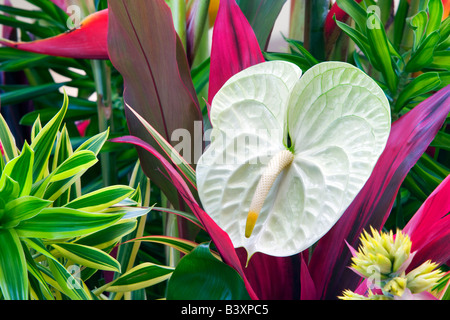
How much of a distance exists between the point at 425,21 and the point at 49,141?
27cm

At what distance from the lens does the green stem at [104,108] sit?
379mm

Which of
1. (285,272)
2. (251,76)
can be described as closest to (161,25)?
(251,76)

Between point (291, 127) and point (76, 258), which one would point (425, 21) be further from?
point (76, 258)

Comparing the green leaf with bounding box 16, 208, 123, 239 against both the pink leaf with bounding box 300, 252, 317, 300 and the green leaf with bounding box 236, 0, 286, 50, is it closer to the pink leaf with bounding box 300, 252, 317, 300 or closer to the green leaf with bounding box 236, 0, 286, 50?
the pink leaf with bounding box 300, 252, 317, 300

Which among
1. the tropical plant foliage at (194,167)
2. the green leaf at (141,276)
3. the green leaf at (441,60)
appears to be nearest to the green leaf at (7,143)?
the tropical plant foliage at (194,167)

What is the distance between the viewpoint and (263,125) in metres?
0.25

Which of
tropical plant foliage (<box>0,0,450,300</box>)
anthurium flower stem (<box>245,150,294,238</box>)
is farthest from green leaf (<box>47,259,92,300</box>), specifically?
anthurium flower stem (<box>245,150,294,238</box>)

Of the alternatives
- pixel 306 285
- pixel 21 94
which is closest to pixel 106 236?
pixel 306 285

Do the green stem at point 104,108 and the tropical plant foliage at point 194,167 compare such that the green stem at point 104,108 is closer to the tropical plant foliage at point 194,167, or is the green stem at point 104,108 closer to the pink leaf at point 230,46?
the tropical plant foliage at point 194,167

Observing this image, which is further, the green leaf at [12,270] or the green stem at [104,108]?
the green stem at [104,108]

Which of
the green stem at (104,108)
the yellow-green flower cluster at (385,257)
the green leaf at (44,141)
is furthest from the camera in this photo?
the green stem at (104,108)

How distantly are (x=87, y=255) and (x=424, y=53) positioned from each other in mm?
268

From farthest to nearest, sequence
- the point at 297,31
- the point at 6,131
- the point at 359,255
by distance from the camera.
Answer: the point at 297,31
the point at 6,131
the point at 359,255

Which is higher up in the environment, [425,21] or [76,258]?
[425,21]
